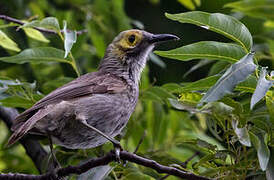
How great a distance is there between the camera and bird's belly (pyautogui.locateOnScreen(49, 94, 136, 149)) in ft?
11.9

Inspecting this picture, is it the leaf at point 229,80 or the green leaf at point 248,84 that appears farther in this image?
the green leaf at point 248,84

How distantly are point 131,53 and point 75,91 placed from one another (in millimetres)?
854

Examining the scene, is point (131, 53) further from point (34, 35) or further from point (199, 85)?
point (199, 85)

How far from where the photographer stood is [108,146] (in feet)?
13.2

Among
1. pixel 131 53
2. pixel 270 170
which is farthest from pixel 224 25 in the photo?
pixel 131 53

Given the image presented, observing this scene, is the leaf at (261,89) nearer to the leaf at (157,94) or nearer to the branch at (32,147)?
the leaf at (157,94)

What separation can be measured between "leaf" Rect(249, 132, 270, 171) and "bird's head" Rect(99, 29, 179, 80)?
1.84 metres

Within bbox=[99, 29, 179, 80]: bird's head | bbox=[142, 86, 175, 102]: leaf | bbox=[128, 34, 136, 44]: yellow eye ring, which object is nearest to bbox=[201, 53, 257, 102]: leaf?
bbox=[142, 86, 175, 102]: leaf

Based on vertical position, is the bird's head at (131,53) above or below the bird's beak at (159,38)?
below

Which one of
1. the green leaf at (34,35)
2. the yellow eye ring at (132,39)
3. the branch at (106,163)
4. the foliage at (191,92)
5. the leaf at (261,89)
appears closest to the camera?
the leaf at (261,89)

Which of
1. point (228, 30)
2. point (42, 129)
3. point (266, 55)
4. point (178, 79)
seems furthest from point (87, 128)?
point (178, 79)

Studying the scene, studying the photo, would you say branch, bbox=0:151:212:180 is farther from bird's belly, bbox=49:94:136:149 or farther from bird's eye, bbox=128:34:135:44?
bird's eye, bbox=128:34:135:44

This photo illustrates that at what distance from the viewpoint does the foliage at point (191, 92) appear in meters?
2.53

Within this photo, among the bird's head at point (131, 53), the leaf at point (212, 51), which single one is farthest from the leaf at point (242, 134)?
the bird's head at point (131, 53)
